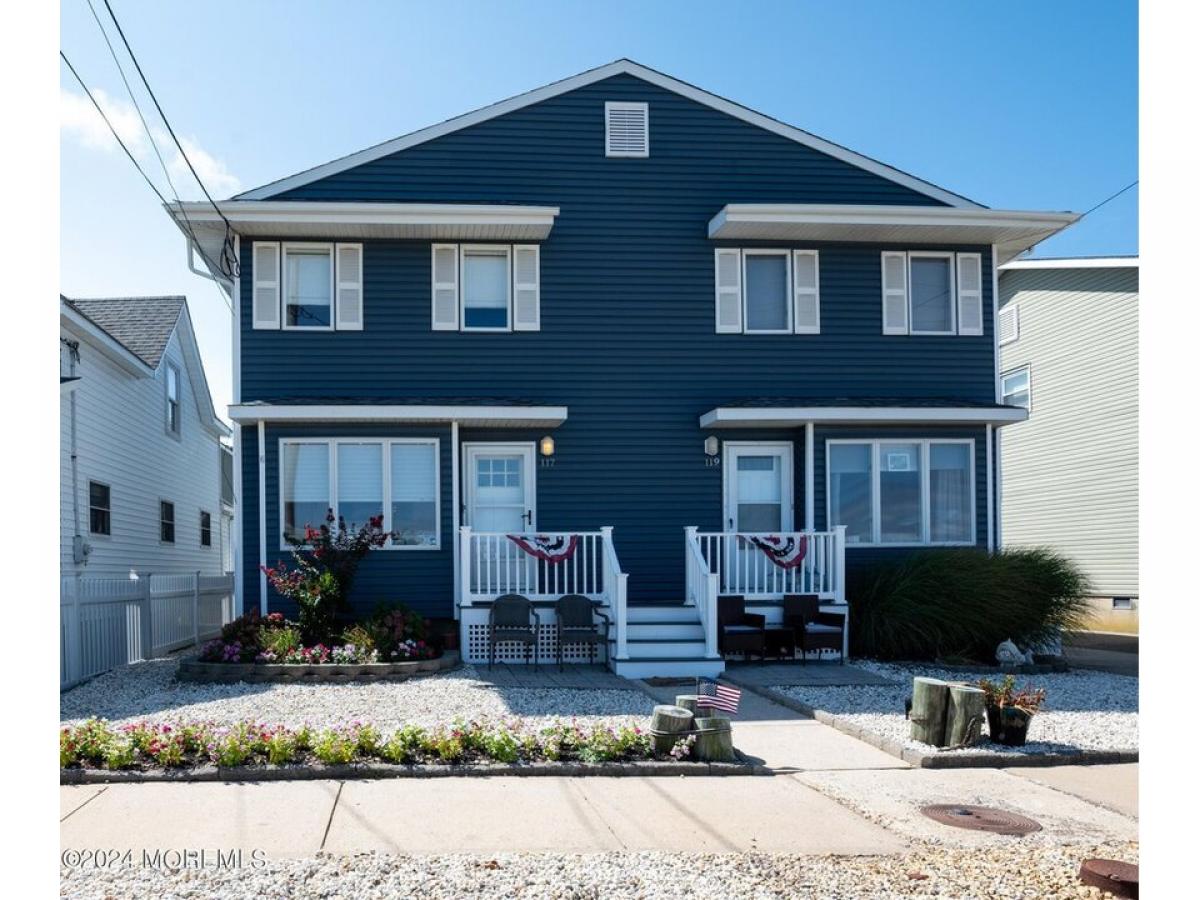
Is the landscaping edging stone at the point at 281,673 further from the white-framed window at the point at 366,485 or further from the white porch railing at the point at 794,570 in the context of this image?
the white porch railing at the point at 794,570

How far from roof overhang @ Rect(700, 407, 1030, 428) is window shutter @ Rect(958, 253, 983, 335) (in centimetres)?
144

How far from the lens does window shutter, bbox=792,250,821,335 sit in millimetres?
15469

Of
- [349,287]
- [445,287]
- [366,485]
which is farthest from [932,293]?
[366,485]

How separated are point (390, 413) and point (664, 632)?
429 centimetres

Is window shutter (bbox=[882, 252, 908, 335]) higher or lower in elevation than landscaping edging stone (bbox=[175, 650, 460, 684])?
higher

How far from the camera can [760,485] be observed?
50.3 feet

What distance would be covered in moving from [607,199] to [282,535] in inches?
244

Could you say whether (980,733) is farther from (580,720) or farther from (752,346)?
(752,346)

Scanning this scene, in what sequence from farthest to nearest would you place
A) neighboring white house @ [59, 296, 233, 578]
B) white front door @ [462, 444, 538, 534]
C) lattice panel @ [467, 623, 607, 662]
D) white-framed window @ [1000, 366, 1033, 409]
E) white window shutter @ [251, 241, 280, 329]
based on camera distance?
white-framed window @ [1000, 366, 1033, 409]
neighboring white house @ [59, 296, 233, 578]
white front door @ [462, 444, 538, 534]
white window shutter @ [251, 241, 280, 329]
lattice panel @ [467, 623, 607, 662]

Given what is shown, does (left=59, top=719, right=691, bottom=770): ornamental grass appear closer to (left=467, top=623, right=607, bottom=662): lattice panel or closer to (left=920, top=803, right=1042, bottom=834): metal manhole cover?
(left=920, top=803, right=1042, bottom=834): metal manhole cover

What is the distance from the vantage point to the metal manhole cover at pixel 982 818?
6.37 metres

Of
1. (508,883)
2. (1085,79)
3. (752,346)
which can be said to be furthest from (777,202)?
(508,883)

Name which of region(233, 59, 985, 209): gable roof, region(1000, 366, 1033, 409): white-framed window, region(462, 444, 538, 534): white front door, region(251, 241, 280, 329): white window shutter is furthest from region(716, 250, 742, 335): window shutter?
region(1000, 366, 1033, 409): white-framed window

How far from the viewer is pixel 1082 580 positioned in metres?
14.9
